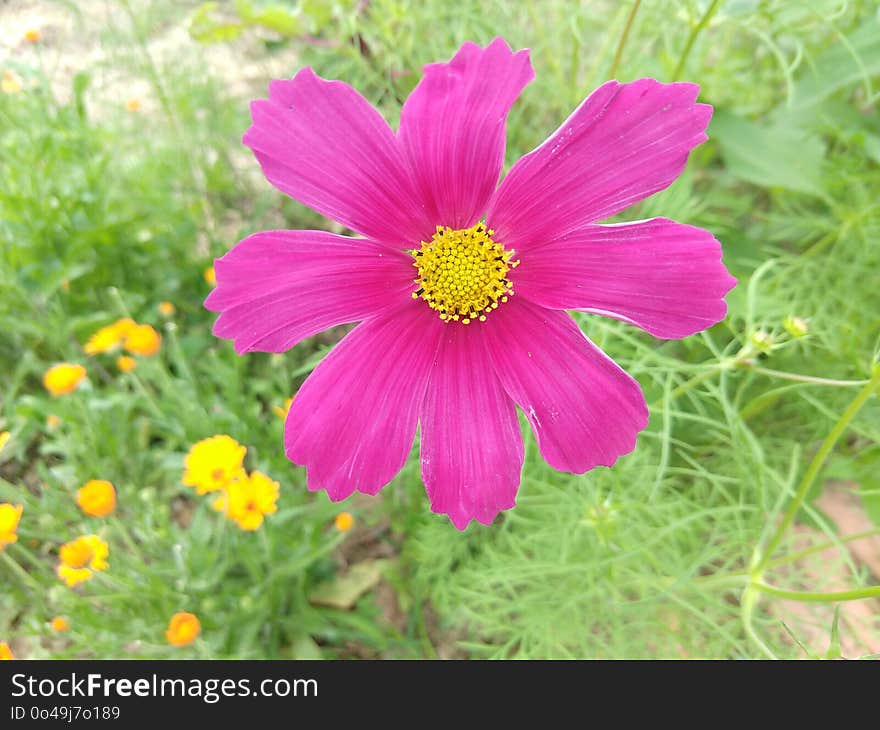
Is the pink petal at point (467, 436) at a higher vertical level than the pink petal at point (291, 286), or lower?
lower

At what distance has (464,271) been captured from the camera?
62 centimetres

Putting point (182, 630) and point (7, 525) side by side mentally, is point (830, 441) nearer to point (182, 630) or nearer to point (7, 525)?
point (182, 630)

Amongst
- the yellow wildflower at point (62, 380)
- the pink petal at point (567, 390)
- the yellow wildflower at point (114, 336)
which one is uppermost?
the yellow wildflower at point (114, 336)

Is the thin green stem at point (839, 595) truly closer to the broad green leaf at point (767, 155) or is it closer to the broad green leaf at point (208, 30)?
the broad green leaf at point (767, 155)

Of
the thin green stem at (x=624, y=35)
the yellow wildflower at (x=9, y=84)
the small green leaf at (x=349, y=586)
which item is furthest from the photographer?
the yellow wildflower at (x=9, y=84)

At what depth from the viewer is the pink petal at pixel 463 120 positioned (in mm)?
542

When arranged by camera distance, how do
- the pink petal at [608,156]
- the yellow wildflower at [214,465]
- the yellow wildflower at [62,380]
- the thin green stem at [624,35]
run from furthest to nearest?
the yellow wildflower at [62,380] → the yellow wildflower at [214,465] → the thin green stem at [624,35] → the pink petal at [608,156]

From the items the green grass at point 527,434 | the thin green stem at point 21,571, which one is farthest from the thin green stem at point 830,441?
the thin green stem at point 21,571

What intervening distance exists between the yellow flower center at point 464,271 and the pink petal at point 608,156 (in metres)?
0.04

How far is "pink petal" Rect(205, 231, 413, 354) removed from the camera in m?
0.55

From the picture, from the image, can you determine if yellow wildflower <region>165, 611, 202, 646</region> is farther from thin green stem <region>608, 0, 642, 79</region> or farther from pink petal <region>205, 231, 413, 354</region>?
thin green stem <region>608, 0, 642, 79</region>

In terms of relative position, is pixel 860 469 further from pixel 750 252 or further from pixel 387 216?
pixel 387 216

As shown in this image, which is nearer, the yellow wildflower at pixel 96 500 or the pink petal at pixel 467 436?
the pink petal at pixel 467 436

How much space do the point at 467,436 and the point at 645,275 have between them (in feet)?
0.70
